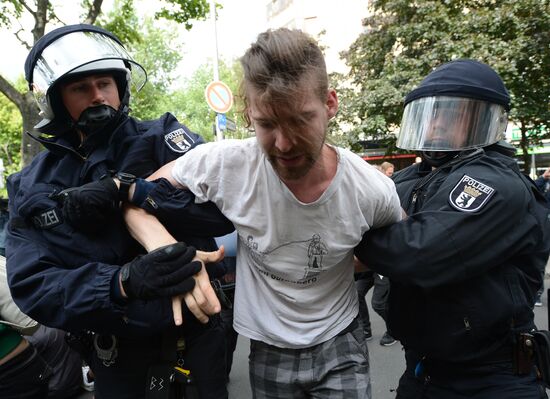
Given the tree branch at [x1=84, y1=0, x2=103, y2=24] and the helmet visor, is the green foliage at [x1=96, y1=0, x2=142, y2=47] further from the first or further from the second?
the helmet visor

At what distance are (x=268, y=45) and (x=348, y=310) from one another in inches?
37.6

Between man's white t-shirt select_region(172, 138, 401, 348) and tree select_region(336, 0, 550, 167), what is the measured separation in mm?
8269

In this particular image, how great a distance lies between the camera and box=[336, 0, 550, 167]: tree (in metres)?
8.38

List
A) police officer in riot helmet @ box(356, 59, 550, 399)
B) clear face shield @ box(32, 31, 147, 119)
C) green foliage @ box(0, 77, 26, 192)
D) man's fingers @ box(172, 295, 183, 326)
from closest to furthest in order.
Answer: man's fingers @ box(172, 295, 183, 326), police officer in riot helmet @ box(356, 59, 550, 399), clear face shield @ box(32, 31, 147, 119), green foliage @ box(0, 77, 26, 192)

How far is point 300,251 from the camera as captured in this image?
4.64 ft

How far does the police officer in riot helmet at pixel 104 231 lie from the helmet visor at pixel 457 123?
93cm

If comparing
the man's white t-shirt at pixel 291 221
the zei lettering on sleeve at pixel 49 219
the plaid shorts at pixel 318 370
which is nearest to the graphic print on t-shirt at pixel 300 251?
the man's white t-shirt at pixel 291 221

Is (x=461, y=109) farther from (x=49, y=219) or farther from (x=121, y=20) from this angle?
(x=121, y=20)

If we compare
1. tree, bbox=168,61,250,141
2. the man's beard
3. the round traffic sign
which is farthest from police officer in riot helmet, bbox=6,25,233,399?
tree, bbox=168,61,250,141

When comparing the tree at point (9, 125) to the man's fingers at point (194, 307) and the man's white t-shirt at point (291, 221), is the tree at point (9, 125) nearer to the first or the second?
the man's white t-shirt at point (291, 221)

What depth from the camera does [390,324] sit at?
1.68 metres

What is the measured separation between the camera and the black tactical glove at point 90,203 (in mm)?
1310

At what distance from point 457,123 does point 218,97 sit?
642 cm

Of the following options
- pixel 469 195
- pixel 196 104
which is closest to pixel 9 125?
pixel 196 104
